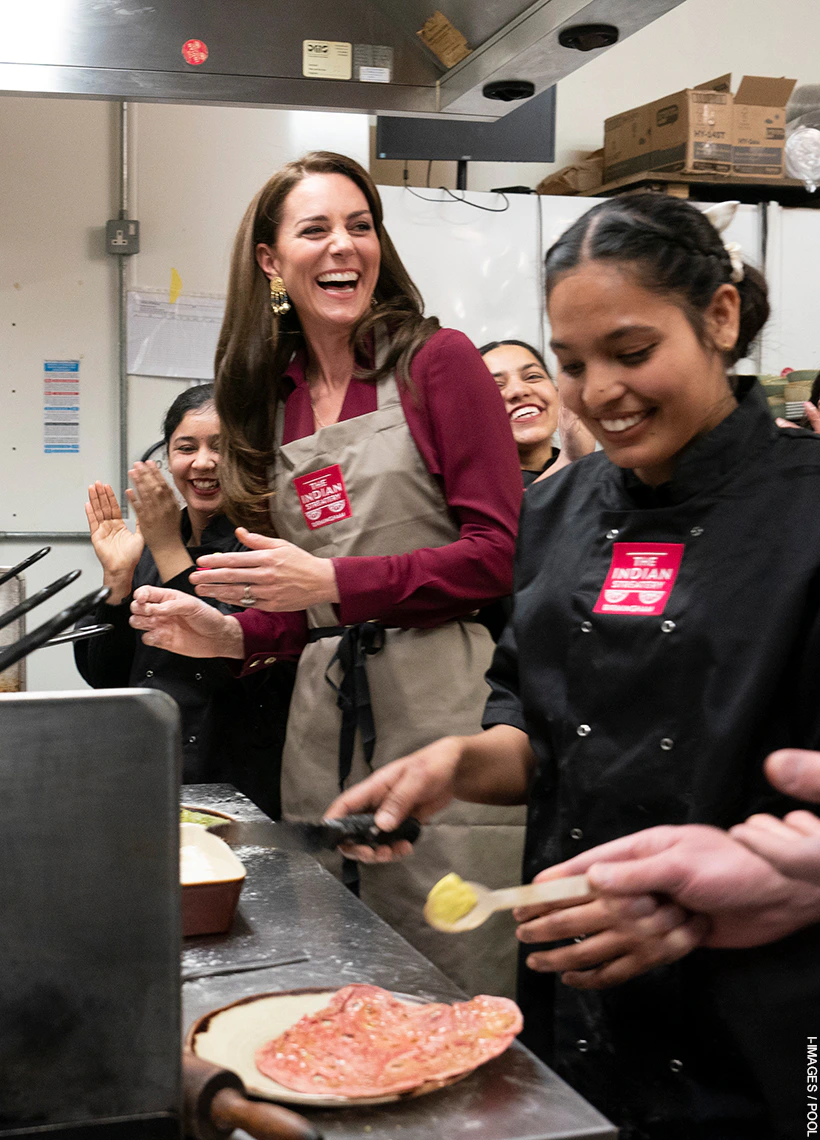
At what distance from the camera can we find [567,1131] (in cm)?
73

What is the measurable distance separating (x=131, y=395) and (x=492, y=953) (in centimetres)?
235

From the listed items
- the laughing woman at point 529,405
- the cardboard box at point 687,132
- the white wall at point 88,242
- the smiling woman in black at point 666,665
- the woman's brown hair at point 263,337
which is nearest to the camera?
the smiling woman in black at point 666,665

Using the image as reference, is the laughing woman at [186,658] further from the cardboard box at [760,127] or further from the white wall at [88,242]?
the cardboard box at [760,127]

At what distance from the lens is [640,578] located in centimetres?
107

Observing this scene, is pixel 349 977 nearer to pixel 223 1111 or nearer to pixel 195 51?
pixel 223 1111

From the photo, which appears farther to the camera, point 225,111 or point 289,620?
point 225,111

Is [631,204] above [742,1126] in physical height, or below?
A: above

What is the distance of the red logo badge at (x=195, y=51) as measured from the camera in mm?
1984

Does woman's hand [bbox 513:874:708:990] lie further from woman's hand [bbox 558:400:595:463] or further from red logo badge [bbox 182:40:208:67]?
red logo badge [bbox 182:40:208:67]

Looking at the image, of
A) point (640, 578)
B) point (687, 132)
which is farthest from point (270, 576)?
point (687, 132)

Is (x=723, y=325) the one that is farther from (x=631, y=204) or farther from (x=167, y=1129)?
(x=167, y=1129)

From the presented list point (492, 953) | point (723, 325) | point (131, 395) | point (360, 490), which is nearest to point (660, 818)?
point (723, 325)

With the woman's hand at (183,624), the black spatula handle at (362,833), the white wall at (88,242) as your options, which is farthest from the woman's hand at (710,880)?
the white wall at (88,242)

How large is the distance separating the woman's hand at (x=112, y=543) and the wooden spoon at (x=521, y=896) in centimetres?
157
